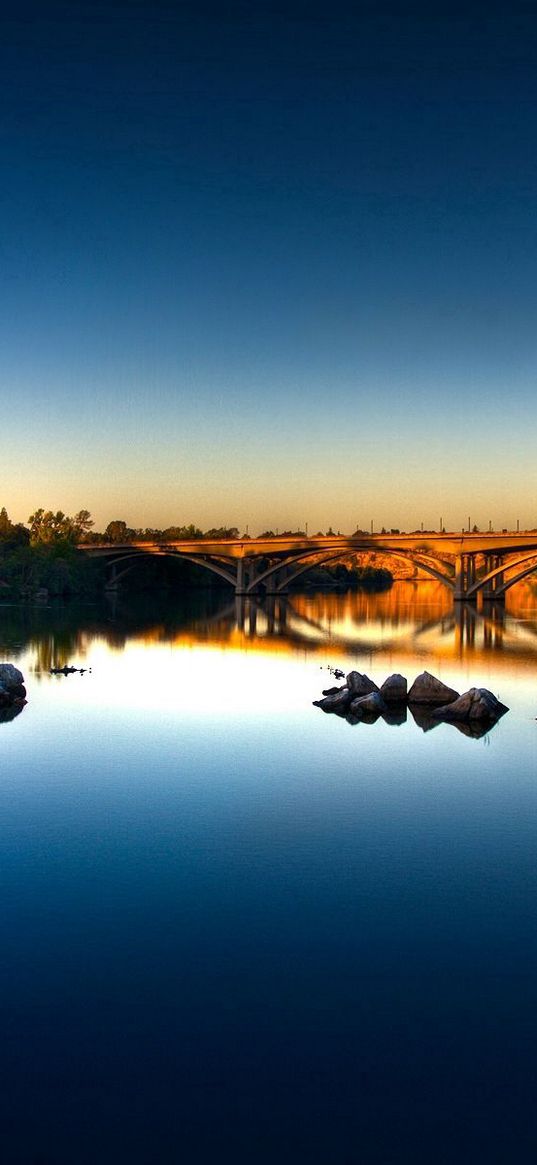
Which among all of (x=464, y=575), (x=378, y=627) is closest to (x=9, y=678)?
(x=378, y=627)

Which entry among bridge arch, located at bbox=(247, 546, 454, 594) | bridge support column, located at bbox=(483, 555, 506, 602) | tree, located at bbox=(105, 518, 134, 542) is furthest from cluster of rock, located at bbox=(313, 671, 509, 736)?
tree, located at bbox=(105, 518, 134, 542)

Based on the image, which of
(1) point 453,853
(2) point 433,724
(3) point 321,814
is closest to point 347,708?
(2) point 433,724

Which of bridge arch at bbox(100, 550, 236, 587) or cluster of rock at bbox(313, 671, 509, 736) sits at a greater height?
bridge arch at bbox(100, 550, 236, 587)

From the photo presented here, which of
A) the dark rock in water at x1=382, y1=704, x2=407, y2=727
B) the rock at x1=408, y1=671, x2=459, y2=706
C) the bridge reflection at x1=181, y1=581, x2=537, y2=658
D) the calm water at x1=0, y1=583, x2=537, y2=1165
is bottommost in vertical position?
the bridge reflection at x1=181, y1=581, x2=537, y2=658

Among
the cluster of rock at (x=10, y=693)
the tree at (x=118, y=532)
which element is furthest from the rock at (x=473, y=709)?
the tree at (x=118, y=532)

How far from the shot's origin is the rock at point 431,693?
83.9ft

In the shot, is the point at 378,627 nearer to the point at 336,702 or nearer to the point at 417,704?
the point at 417,704

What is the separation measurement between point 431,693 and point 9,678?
481 inches

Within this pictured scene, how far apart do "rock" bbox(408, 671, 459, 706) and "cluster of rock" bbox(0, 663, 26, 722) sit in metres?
11.1

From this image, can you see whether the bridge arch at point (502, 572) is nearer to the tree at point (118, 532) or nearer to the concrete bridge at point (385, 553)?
the concrete bridge at point (385, 553)

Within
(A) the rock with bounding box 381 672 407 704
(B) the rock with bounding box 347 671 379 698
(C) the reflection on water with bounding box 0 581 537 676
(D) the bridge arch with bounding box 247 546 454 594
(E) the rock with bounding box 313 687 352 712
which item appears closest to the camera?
(E) the rock with bounding box 313 687 352 712

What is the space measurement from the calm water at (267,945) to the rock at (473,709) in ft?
4.20

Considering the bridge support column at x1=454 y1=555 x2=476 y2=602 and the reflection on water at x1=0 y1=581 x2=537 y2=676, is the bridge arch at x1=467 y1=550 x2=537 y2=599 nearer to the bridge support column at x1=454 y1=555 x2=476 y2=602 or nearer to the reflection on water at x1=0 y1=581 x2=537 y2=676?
the bridge support column at x1=454 y1=555 x2=476 y2=602

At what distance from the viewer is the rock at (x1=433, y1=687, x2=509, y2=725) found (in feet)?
77.5
